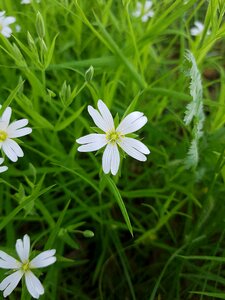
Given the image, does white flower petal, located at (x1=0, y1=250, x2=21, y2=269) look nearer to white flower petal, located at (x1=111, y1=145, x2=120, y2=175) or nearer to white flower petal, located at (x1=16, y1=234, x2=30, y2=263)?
white flower petal, located at (x1=16, y1=234, x2=30, y2=263)

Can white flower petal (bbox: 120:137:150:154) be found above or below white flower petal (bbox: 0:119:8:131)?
below

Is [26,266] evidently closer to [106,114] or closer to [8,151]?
[8,151]

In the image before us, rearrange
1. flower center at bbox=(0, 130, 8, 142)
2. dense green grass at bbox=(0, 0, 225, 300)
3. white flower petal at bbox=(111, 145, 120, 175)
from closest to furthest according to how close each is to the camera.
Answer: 1. white flower petal at bbox=(111, 145, 120, 175)
2. flower center at bbox=(0, 130, 8, 142)
3. dense green grass at bbox=(0, 0, 225, 300)

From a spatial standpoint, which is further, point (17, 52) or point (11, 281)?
point (17, 52)

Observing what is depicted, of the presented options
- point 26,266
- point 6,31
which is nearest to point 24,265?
point 26,266

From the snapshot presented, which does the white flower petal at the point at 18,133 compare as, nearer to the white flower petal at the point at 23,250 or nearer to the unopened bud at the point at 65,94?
the unopened bud at the point at 65,94

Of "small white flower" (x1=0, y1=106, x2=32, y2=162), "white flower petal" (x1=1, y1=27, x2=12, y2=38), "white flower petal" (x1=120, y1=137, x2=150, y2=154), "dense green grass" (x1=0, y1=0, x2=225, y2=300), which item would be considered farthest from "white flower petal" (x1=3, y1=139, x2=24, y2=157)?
"white flower petal" (x1=1, y1=27, x2=12, y2=38)
